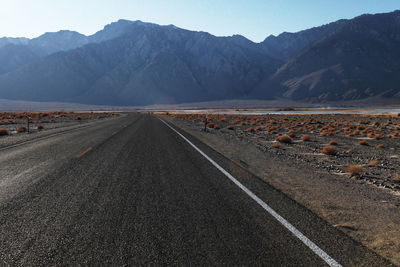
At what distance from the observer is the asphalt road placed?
3299 mm

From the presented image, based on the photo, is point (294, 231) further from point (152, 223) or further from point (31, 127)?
point (31, 127)

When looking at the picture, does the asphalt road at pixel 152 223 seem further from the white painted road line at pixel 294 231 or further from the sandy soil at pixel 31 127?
the sandy soil at pixel 31 127

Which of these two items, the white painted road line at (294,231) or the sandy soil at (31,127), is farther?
the sandy soil at (31,127)

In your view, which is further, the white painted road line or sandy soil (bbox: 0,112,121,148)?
sandy soil (bbox: 0,112,121,148)

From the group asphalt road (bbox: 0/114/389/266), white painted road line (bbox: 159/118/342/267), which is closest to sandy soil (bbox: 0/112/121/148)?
asphalt road (bbox: 0/114/389/266)

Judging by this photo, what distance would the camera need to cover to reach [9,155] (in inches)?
401

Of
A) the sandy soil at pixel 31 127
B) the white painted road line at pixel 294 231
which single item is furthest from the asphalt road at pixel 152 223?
the sandy soil at pixel 31 127

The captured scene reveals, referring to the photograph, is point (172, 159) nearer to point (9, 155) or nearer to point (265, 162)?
point (265, 162)

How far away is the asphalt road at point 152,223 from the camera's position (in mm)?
3299

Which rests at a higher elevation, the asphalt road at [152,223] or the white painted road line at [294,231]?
the asphalt road at [152,223]

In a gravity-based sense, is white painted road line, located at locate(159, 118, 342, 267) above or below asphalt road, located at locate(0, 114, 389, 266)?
below

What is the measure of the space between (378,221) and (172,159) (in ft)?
20.1

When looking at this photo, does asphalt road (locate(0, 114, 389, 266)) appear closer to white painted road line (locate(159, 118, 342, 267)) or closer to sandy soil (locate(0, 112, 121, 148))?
white painted road line (locate(159, 118, 342, 267))

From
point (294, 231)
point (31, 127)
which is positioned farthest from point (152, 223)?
point (31, 127)
